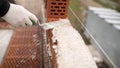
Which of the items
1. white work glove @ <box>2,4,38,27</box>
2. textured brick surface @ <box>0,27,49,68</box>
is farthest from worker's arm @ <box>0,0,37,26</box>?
textured brick surface @ <box>0,27,49,68</box>

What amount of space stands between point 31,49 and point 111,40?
4797 millimetres

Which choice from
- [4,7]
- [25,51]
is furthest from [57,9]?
[4,7]

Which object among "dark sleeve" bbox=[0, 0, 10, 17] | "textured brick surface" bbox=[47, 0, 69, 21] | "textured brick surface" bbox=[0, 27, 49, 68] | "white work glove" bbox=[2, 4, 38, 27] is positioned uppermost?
"dark sleeve" bbox=[0, 0, 10, 17]

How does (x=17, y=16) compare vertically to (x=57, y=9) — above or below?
above

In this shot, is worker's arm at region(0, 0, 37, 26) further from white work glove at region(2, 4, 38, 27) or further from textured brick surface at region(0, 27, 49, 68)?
textured brick surface at region(0, 27, 49, 68)

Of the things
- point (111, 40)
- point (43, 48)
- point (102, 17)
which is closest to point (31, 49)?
point (43, 48)

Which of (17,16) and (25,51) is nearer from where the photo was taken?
(17,16)

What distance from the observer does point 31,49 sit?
2.71 m

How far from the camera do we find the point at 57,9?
2.69 meters

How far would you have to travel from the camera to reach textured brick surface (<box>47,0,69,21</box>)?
104 inches

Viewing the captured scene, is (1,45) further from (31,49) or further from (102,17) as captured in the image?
(102,17)

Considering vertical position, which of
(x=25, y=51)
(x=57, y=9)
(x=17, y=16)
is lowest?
(x=25, y=51)

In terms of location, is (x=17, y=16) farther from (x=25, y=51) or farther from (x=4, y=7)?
(x=25, y=51)

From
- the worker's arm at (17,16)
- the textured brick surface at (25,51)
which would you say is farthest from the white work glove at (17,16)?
the textured brick surface at (25,51)
